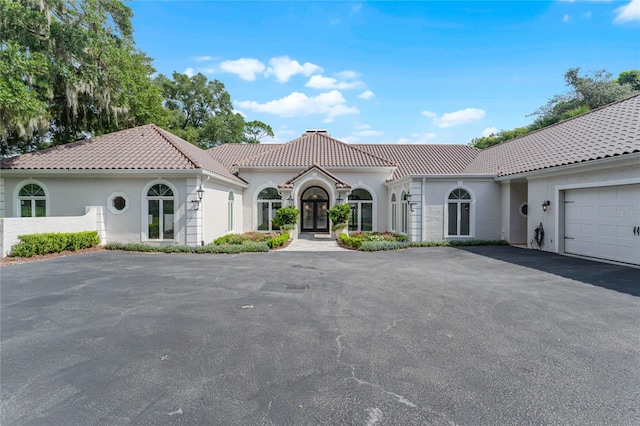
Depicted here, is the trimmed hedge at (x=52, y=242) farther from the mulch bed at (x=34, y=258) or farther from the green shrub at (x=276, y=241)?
the green shrub at (x=276, y=241)

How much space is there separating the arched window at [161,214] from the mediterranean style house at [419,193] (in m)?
0.04

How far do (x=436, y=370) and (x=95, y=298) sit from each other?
21.3 ft

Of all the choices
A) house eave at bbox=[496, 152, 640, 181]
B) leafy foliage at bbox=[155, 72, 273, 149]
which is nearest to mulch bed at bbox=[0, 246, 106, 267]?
house eave at bbox=[496, 152, 640, 181]

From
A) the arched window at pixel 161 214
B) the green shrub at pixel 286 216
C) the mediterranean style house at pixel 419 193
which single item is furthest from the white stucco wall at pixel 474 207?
the arched window at pixel 161 214

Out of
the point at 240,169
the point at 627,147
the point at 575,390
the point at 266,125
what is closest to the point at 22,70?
the point at 240,169

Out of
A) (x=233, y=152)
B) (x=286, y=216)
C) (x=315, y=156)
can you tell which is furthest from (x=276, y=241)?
(x=233, y=152)

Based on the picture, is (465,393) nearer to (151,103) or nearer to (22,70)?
(22,70)

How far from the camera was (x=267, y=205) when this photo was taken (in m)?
19.1

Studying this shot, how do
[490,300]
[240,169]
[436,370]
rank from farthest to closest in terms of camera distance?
[240,169]
[490,300]
[436,370]

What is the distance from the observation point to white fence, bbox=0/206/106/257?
1023 centimetres

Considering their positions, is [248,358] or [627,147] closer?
[248,358]

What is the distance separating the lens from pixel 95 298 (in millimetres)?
6109

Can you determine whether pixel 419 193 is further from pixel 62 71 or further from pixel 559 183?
pixel 62 71

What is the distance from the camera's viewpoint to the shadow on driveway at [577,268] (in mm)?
6977
